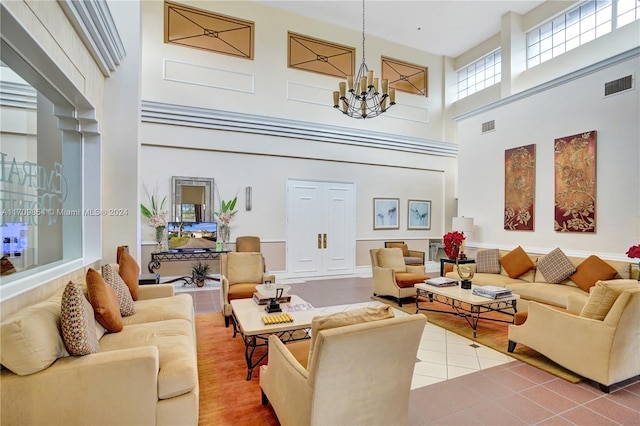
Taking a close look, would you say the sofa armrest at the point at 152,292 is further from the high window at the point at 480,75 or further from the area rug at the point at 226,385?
the high window at the point at 480,75

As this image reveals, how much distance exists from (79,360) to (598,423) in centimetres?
332

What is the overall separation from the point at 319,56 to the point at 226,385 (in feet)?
24.8

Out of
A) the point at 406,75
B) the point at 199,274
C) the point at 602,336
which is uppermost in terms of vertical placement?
the point at 406,75

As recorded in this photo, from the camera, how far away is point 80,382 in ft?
5.74

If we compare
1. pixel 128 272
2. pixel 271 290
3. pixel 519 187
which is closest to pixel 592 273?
pixel 519 187

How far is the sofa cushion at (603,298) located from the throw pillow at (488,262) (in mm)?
2921

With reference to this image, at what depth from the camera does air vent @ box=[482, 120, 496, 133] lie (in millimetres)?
6695

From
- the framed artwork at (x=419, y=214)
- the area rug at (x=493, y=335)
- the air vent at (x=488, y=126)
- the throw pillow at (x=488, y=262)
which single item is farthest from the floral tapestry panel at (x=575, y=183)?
the framed artwork at (x=419, y=214)

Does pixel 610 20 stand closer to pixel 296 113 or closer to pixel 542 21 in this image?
pixel 542 21

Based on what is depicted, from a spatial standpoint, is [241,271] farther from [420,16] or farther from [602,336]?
[420,16]

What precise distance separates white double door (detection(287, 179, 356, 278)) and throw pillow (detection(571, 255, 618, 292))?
15.3 feet

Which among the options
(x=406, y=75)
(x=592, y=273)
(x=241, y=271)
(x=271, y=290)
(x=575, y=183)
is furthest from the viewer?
(x=406, y=75)

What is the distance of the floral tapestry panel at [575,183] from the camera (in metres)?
5.07

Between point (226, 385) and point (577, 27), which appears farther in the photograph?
Result: point (577, 27)
